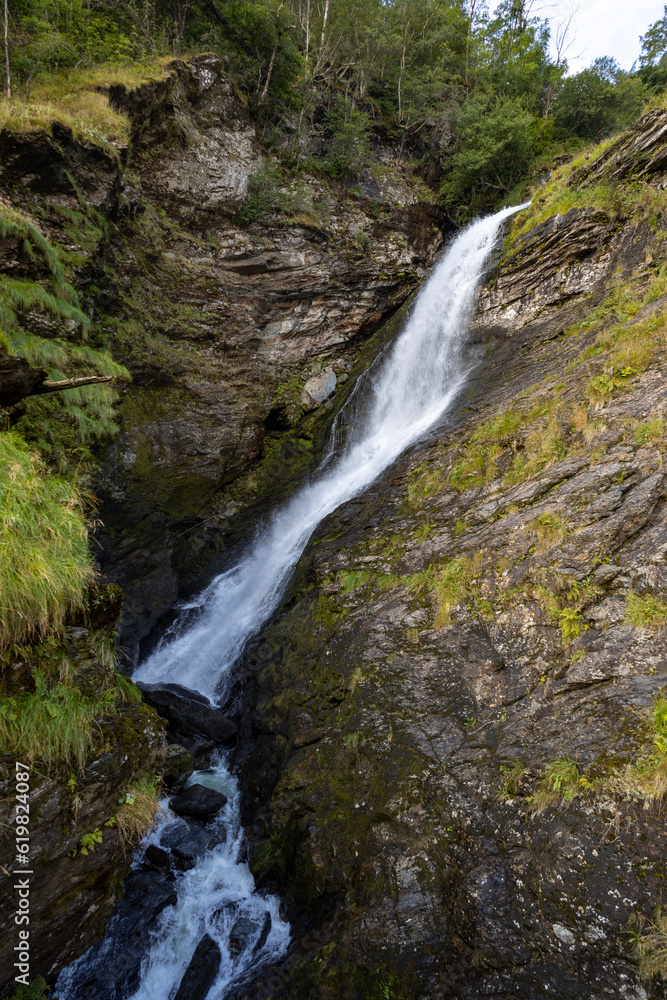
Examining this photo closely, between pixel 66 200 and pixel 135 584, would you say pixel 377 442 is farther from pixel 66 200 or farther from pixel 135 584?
pixel 66 200

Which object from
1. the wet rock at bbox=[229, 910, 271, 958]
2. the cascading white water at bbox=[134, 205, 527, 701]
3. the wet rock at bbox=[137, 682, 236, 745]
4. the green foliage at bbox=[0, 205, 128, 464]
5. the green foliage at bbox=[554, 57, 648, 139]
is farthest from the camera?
the green foliage at bbox=[554, 57, 648, 139]

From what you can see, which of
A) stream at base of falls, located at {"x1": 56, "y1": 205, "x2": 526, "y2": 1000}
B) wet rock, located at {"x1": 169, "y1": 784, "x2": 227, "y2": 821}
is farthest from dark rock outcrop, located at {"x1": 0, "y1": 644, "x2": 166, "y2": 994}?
wet rock, located at {"x1": 169, "y1": 784, "x2": 227, "y2": 821}

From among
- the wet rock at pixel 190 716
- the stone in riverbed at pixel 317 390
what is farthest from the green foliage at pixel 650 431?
the stone in riverbed at pixel 317 390

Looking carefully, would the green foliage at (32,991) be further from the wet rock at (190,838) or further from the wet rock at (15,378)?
the wet rock at (15,378)

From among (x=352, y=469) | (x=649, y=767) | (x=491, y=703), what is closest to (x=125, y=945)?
(x=491, y=703)

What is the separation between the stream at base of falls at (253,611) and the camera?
15.7ft

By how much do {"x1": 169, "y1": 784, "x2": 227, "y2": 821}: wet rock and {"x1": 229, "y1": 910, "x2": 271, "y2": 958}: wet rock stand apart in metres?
1.35

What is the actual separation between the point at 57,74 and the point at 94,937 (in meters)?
16.0

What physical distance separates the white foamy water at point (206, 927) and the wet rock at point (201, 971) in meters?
0.05

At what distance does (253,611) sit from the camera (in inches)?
375

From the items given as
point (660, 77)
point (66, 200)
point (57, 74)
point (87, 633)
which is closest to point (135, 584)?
point (87, 633)

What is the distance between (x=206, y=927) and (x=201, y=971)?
398 mm

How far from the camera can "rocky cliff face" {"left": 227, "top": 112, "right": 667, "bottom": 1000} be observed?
3609 millimetres

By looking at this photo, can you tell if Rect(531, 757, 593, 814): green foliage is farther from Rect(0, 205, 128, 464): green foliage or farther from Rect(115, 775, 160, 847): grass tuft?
Rect(0, 205, 128, 464): green foliage
